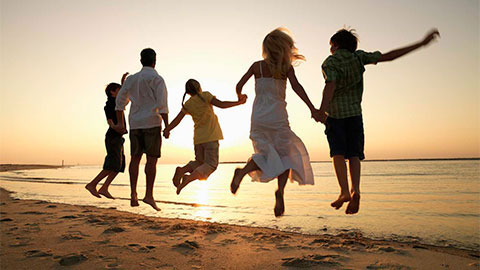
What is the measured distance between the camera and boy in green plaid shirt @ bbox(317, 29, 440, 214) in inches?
171

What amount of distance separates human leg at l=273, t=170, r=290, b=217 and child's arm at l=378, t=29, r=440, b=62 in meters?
1.89

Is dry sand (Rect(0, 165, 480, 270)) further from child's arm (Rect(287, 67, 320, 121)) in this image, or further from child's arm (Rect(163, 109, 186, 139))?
child's arm (Rect(287, 67, 320, 121))

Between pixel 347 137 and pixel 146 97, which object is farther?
pixel 146 97

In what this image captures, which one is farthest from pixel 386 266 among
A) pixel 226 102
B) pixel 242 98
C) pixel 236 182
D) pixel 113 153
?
pixel 113 153

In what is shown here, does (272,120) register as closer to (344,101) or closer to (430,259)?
(344,101)

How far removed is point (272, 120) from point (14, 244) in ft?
21.7

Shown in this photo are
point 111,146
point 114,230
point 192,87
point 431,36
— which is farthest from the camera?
point 114,230

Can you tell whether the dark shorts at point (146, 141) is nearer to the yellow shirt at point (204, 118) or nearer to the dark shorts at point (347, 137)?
the yellow shirt at point (204, 118)

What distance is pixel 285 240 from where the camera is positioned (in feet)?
34.1

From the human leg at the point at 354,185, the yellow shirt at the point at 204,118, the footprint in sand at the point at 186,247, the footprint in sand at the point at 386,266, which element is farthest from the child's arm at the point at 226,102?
the footprint in sand at the point at 386,266

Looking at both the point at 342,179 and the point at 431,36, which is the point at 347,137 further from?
the point at 431,36

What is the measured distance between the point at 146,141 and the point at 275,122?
2.67 m

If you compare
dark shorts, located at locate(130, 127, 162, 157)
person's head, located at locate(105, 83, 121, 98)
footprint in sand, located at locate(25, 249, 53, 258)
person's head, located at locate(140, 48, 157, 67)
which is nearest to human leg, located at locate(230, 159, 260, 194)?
A: dark shorts, located at locate(130, 127, 162, 157)

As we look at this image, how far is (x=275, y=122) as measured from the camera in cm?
469
